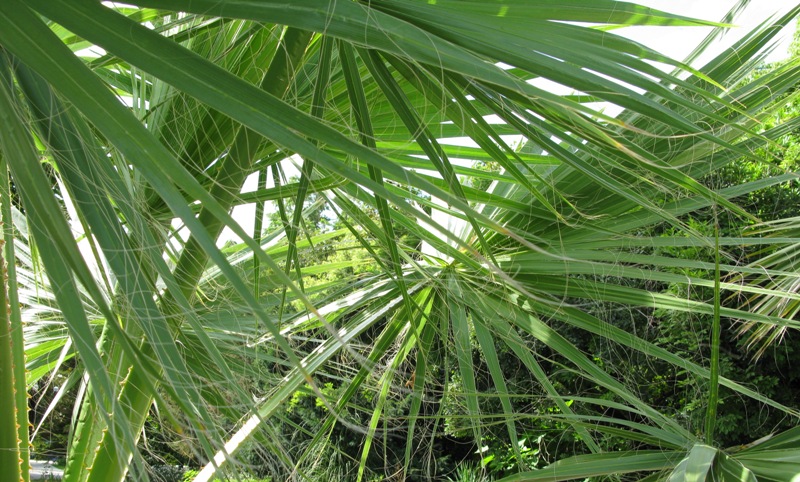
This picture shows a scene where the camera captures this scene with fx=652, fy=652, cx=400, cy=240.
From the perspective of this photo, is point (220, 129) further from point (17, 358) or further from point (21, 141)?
point (21, 141)

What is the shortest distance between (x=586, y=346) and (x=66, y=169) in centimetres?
505

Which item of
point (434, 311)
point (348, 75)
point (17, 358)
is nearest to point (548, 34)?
point (348, 75)

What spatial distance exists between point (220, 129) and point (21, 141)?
67 centimetres

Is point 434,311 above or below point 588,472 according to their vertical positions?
above

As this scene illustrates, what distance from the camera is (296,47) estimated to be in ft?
2.87

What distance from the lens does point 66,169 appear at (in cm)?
60

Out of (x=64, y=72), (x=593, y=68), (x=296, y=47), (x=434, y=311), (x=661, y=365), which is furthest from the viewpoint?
(x=661, y=365)

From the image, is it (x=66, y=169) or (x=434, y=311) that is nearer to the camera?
(x=66, y=169)

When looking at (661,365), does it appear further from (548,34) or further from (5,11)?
(5,11)

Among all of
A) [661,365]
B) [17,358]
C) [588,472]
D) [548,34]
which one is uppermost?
[548,34]

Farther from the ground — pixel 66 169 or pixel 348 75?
pixel 348 75

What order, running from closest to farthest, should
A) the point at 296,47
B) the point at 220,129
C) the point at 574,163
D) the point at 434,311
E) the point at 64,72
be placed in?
1. the point at 64,72
2. the point at 574,163
3. the point at 296,47
4. the point at 220,129
5. the point at 434,311

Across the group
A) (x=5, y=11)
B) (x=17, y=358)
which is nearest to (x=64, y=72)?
(x=5, y=11)

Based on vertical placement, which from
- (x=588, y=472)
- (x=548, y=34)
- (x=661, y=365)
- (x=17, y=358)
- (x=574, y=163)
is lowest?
(x=661, y=365)
